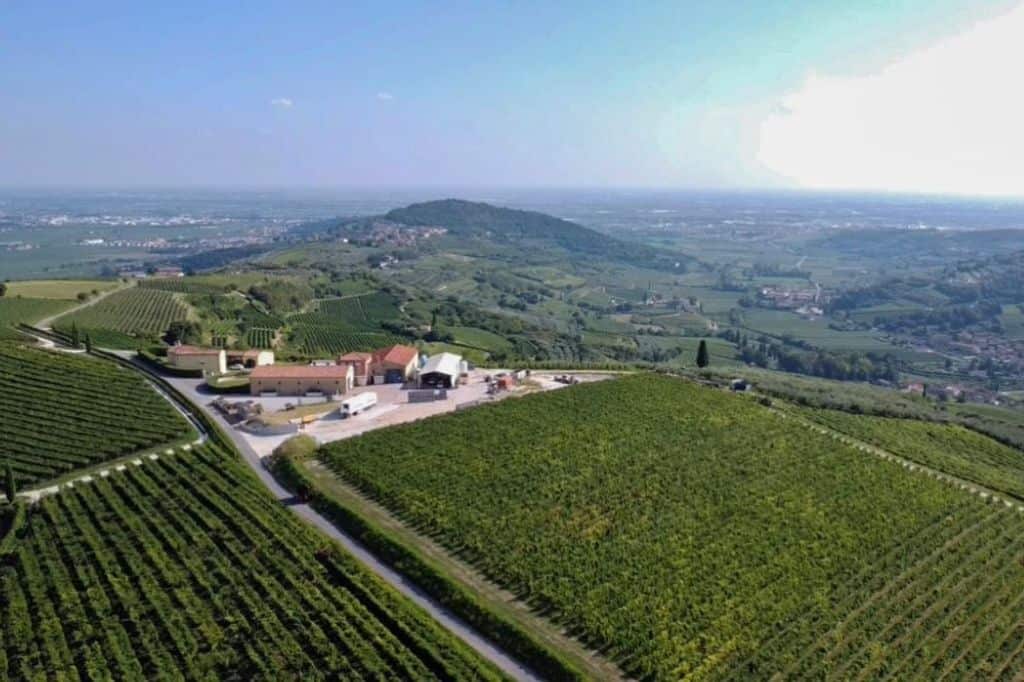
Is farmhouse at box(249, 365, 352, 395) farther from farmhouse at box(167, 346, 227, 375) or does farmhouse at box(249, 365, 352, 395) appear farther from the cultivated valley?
farmhouse at box(167, 346, 227, 375)

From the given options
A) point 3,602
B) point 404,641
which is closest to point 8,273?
point 3,602

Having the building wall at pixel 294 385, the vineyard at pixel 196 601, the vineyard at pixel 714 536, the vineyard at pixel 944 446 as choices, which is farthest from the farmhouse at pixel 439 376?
the vineyard at pixel 944 446

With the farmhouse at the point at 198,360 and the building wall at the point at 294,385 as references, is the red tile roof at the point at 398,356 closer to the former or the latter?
the building wall at the point at 294,385

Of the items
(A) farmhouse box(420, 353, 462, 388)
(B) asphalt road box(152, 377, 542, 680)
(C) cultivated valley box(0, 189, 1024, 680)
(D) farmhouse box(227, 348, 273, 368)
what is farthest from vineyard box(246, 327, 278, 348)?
(B) asphalt road box(152, 377, 542, 680)

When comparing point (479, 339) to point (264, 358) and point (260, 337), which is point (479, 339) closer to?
point (260, 337)

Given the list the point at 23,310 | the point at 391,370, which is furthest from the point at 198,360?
the point at 23,310

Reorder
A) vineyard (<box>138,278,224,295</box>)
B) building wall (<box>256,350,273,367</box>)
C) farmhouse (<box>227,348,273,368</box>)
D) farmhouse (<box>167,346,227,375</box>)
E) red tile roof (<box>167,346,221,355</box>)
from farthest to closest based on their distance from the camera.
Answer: vineyard (<box>138,278,224,295</box>), farmhouse (<box>227,348,273,368</box>), building wall (<box>256,350,273,367</box>), red tile roof (<box>167,346,221,355</box>), farmhouse (<box>167,346,227,375</box>)
